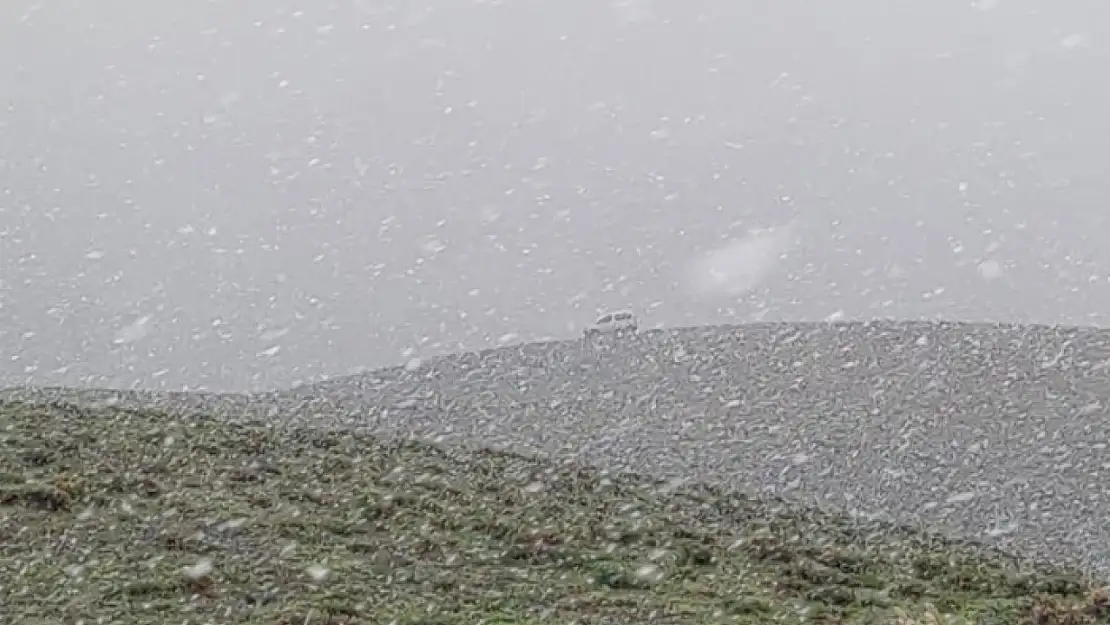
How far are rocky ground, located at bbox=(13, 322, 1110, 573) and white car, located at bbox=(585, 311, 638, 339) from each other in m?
1.31

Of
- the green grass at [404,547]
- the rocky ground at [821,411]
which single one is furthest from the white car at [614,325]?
the green grass at [404,547]

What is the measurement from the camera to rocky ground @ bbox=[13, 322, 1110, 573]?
18.3 metres

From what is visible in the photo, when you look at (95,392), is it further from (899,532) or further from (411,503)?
(899,532)

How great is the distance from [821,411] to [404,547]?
17.0 m

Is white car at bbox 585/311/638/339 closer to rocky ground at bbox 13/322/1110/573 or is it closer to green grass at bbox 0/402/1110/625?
rocky ground at bbox 13/322/1110/573

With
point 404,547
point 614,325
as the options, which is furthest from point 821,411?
point 404,547

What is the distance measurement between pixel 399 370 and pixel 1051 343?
1543cm

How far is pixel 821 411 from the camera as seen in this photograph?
24.3 m

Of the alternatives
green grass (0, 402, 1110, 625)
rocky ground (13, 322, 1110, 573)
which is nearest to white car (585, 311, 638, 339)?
rocky ground (13, 322, 1110, 573)

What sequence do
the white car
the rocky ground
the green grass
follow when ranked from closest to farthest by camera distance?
the green grass → the rocky ground → the white car

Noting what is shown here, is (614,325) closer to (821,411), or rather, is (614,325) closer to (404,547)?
(821,411)

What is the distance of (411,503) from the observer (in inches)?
403

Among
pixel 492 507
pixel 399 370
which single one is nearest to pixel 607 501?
pixel 492 507

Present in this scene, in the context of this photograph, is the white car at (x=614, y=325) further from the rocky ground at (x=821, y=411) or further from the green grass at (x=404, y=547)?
the green grass at (x=404, y=547)
